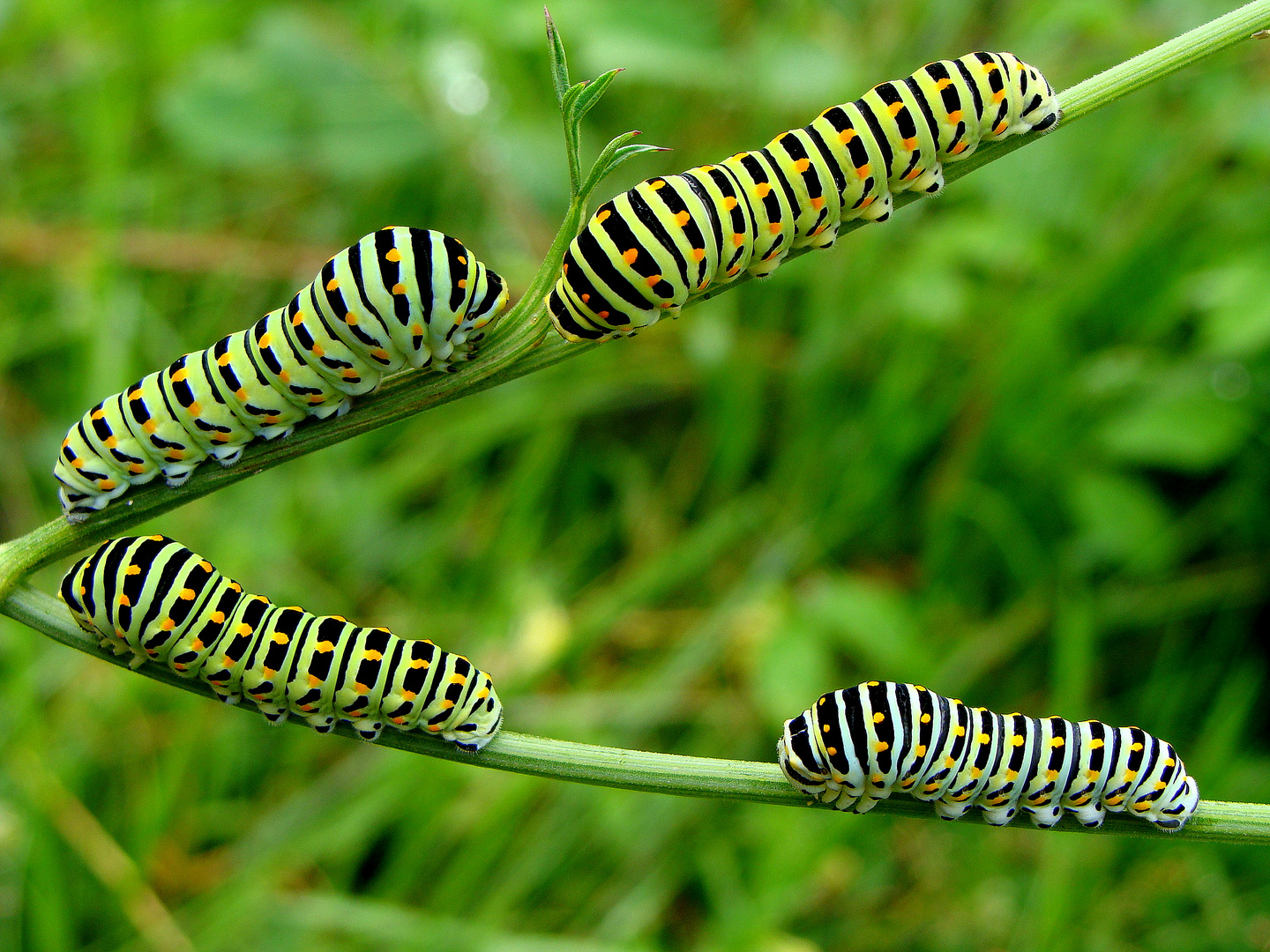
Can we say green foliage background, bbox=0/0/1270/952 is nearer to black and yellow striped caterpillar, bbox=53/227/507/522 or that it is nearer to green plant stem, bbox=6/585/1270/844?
green plant stem, bbox=6/585/1270/844

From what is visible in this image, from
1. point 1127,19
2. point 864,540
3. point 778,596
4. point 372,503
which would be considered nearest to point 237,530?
point 372,503

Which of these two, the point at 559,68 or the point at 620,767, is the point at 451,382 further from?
the point at 620,767

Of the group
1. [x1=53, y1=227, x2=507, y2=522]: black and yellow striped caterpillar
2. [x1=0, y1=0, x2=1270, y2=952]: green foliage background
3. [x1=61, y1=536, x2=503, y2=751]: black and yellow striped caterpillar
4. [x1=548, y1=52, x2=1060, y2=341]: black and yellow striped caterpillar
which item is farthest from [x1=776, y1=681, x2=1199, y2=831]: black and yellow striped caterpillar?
[x1=0, y1=0, x2=1270, y2=952]: green foliage background

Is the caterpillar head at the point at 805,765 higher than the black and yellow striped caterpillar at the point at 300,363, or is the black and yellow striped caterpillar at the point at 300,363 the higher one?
the black and yellow striped caterpillar at the point at 300,363

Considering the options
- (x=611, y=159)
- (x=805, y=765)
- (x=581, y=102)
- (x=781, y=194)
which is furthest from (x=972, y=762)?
(x=581, y=102)

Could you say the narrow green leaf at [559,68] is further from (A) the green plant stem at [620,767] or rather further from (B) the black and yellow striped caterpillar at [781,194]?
(A) the green plant stem at [620,767]

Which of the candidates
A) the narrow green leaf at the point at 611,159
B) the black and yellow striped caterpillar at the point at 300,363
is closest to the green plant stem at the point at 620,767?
the black and yellow striped caterpillar at the point at 300,363

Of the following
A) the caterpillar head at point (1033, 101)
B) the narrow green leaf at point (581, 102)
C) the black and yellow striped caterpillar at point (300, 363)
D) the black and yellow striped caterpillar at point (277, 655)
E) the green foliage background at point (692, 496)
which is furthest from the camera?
the green foliage background at point (692, 496)

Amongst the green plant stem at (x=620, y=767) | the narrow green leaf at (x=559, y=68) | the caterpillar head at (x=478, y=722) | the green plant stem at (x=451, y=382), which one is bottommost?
the green plant stem at (x=620, y=767)
